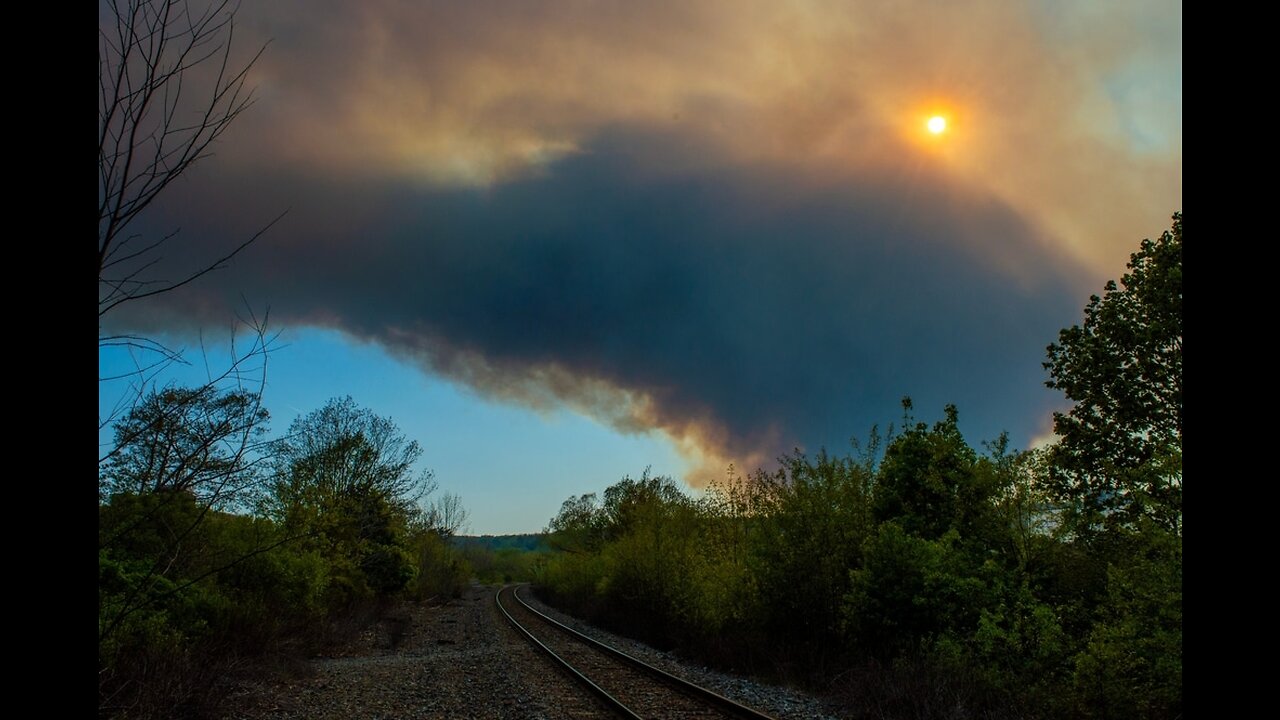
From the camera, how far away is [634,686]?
14.7m

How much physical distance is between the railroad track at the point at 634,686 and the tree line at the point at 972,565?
2.15 metres

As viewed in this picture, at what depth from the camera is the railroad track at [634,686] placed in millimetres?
12047

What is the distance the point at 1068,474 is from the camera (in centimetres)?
2539

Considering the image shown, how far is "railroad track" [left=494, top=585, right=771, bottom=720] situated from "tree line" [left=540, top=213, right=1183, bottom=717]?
215 cm

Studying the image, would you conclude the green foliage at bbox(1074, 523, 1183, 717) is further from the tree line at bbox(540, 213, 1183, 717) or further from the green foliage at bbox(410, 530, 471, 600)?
the green foliage at bbox(410, 530, 471, 600)

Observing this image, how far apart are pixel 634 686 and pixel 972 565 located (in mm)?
7526

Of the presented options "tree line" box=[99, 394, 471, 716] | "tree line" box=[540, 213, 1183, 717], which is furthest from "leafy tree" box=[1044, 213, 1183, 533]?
"tree line" box=[99, 394, 471, 716]

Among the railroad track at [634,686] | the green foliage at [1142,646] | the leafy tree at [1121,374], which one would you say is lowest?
the railroad track at [634,686]

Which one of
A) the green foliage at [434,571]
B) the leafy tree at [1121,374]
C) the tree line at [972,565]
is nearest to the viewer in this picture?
the tree line at [972,565]

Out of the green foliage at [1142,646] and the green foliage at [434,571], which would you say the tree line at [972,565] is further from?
the green foliage at [434,571]

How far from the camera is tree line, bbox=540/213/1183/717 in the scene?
10.9 m

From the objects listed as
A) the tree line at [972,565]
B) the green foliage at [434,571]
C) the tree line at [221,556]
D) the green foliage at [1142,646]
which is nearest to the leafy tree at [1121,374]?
the tree line at [972,565]

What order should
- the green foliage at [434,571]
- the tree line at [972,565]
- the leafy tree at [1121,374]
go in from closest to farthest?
the tree line at [972,565], the leafy tree at [1121,374], the green foliage at [434,571]
